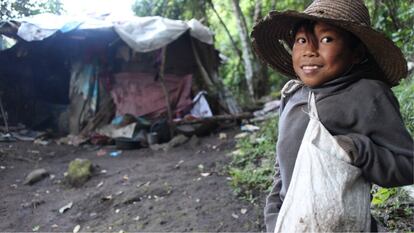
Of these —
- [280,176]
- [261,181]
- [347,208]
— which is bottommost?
[261,181]

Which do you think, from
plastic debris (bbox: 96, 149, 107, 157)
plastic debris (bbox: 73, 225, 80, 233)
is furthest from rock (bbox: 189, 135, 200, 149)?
plastic debris (bbox: 73, 225, 80, 233)

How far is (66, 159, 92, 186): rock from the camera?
17.8 feet

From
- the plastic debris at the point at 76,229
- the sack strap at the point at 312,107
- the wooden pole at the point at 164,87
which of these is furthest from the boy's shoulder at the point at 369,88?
the wooden pole at the point at 164,87

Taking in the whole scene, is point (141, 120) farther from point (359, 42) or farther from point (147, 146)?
point (359, 42)

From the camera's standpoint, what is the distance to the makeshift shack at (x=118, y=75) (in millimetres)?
8234

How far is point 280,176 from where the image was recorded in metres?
1.53

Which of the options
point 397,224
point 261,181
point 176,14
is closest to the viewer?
point 397,224

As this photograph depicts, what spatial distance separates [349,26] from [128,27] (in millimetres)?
7051

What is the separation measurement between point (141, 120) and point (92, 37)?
2.22m

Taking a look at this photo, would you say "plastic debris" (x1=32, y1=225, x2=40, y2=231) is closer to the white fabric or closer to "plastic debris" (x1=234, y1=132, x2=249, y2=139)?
"plastic debris" (x1=234, y1=132, x2=249, y2=139)

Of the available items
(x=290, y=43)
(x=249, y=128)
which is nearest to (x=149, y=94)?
(x=249, y=128)

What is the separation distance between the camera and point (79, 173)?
18.1 ft

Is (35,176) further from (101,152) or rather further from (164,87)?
(164,87)

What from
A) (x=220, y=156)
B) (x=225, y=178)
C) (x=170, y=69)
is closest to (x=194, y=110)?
(x=170, y=69)
